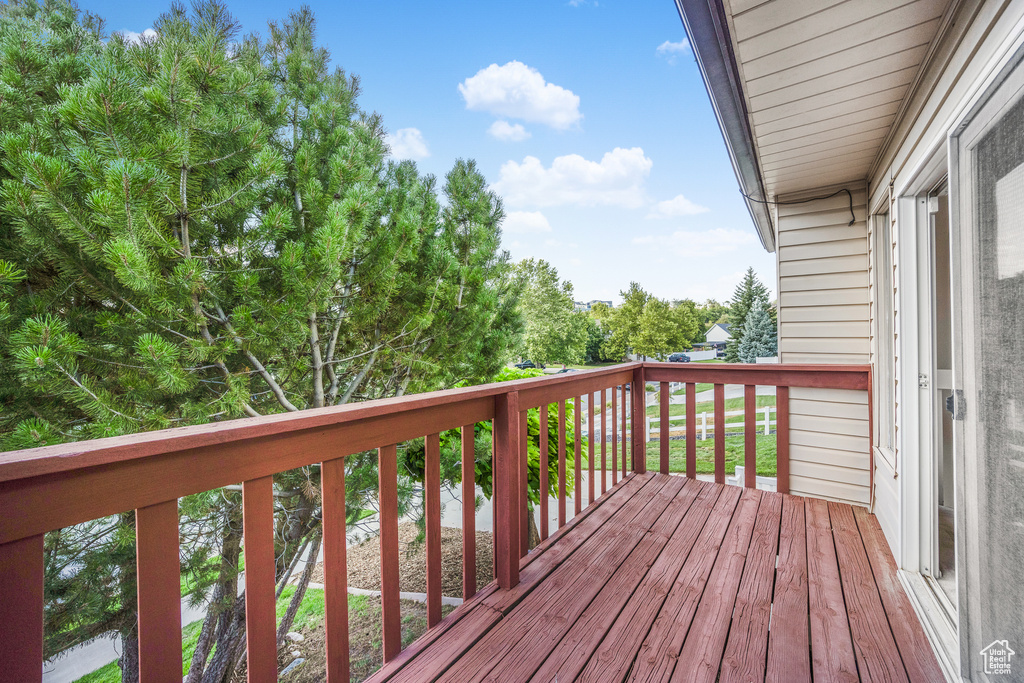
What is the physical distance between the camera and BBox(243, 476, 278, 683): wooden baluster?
1.00 meters

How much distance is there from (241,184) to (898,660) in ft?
13.1

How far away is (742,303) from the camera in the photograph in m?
25.3

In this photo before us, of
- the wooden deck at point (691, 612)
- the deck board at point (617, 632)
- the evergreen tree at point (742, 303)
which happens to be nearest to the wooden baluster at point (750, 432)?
the wooden deck at point (691, 612)

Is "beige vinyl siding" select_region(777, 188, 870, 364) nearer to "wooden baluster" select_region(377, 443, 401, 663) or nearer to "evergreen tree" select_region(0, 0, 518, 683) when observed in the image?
"evergreen tree" select_region(0, 0, 518, 683)

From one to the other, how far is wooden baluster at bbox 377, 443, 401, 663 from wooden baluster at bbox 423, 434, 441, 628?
0.14 meters

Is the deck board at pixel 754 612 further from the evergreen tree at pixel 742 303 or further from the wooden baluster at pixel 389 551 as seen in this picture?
the evergreen tree at pixel 742 303

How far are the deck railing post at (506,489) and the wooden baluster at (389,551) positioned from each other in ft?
1.67

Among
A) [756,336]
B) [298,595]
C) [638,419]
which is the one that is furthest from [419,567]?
[756,336]

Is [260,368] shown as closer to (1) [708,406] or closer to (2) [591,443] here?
(2) [591,443]

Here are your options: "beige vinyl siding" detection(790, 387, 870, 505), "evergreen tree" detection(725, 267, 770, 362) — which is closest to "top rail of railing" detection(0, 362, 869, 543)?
"beige vinyl siding" detection(790, 387, 870, 505)

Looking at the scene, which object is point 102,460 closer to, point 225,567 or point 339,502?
point 339,502

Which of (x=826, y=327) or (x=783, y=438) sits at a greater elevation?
(x=826, y=327)

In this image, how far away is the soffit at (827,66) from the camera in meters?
1.35

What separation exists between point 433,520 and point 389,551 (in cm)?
18
